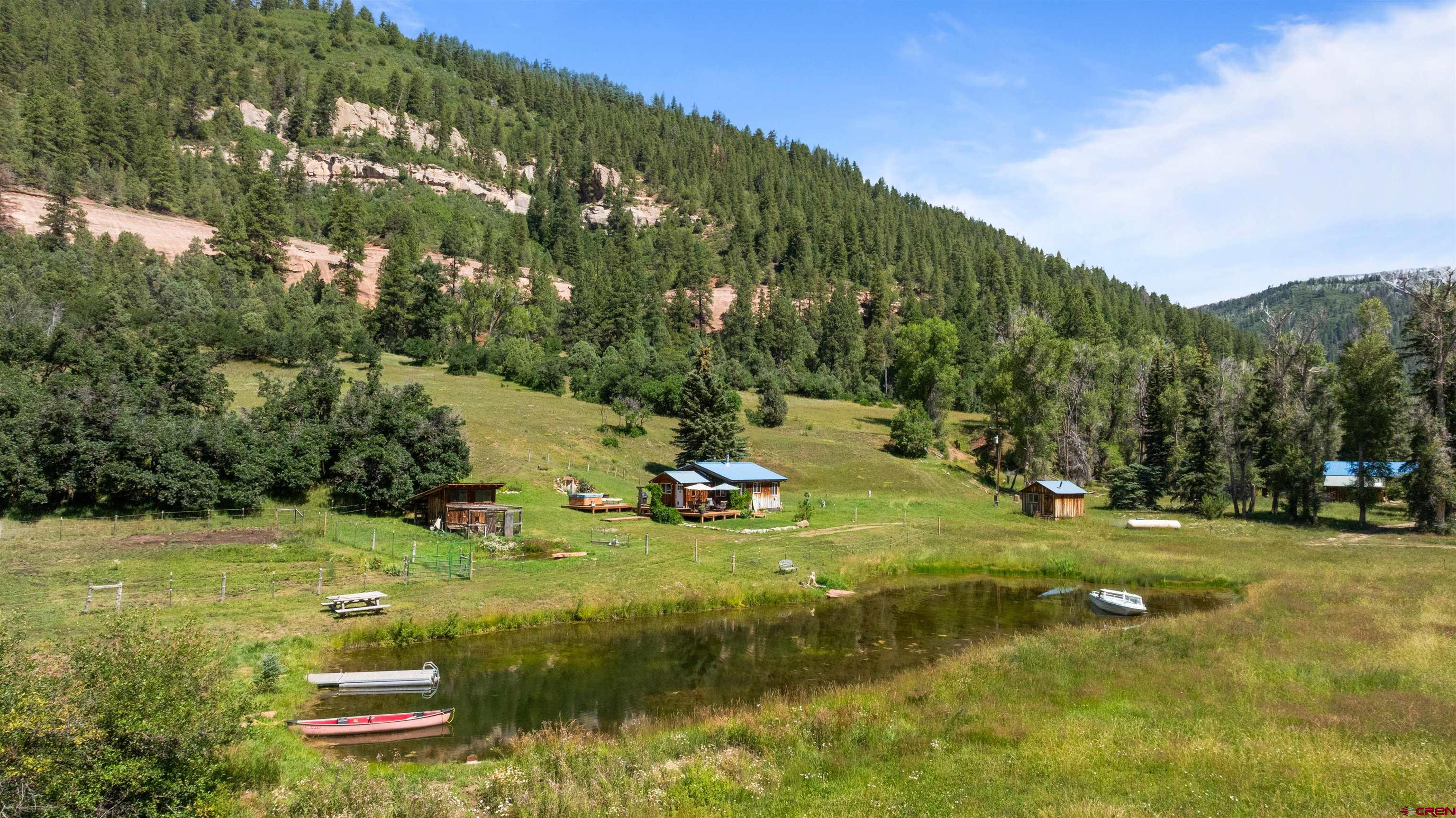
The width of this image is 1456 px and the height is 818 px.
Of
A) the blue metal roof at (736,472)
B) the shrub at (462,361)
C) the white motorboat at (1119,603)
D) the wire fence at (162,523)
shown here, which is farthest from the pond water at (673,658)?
the shrub at (462,361)

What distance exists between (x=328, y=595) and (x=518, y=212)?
168145 millimetres

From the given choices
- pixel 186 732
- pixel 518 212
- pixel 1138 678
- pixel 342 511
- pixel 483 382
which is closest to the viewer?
pixel 186 732

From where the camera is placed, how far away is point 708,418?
67812mm

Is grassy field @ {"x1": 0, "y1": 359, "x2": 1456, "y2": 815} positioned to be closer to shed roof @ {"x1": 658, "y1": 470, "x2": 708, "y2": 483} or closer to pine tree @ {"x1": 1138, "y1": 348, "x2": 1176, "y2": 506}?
shed roof @ {"x1": 658, "y1": 470, "x2": 708, "y2": 483}

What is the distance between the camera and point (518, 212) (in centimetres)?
18375

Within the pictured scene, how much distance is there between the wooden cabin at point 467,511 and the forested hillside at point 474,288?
13.9 ft

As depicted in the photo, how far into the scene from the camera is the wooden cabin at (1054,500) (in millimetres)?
60688

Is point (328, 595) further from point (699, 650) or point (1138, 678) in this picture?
point (1138, 678)

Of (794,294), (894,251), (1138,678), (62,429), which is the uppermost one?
(894,251)

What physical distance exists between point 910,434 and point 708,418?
88.4ft

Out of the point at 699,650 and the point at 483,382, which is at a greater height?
the point at 483,382

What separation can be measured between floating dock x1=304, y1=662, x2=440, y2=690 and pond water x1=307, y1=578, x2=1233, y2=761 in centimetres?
30

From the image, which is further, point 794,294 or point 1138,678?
point 794,294

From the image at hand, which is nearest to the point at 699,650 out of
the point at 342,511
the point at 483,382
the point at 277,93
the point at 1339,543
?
the point at 342,511
